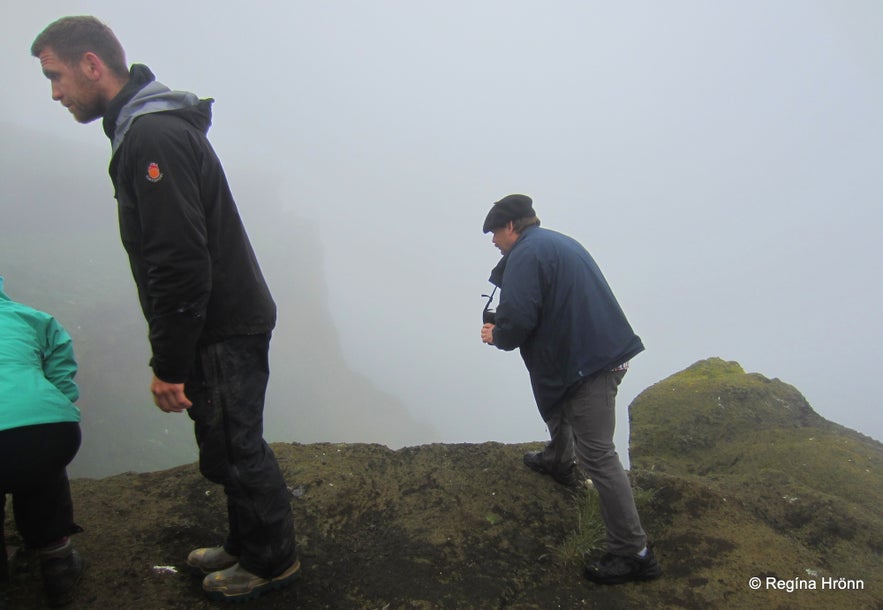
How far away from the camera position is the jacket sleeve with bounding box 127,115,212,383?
104 inches

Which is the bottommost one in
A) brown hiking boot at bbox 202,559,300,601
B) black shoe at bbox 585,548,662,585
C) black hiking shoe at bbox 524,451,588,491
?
black shoe at bbox 585,548,662,585

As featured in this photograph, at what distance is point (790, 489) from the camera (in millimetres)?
5281

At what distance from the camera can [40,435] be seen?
107 inches

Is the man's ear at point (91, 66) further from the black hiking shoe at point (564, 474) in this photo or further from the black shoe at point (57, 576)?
the black hiking shoe at point (564, 474)

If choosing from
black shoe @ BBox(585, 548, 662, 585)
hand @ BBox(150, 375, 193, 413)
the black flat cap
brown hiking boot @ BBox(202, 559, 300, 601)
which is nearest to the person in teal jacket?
hand @ BBox(150, 375, 193, 413)

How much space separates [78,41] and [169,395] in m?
2.08

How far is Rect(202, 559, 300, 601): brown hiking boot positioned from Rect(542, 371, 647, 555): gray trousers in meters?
2.48

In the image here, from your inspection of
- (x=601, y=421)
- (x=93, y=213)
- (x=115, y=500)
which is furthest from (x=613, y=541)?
(x=93, y=213)

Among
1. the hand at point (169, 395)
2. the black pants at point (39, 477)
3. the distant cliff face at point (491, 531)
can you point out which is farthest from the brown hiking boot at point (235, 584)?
the hand at point (169, 395)

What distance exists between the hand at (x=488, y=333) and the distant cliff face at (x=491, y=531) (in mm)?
1653

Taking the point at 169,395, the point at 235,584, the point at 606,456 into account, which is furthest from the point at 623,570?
the point at 169,395

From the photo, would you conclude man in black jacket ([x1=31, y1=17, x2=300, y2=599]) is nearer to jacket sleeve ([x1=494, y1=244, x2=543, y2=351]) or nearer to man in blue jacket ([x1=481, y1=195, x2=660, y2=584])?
jacket sleeve ([x1=494, y1=244, x2=543, y2=351])

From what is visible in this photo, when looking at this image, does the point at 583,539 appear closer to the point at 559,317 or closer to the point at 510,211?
the point at 559,317

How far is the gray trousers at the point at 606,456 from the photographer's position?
12.6 feet
